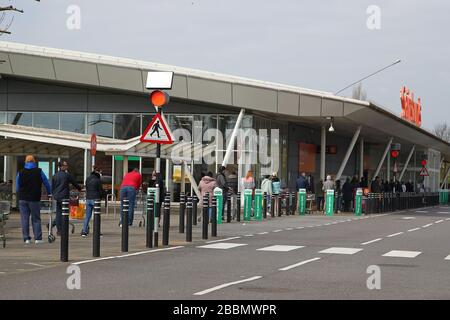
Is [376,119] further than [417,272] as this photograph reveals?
Yes

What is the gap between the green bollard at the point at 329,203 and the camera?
38.4 m

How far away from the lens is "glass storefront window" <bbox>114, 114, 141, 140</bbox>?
149 ft

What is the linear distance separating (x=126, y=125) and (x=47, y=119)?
416 centimetres

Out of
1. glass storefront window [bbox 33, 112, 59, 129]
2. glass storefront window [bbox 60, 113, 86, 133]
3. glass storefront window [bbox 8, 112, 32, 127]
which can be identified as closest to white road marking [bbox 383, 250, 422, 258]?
glass storefront window [bbox 60, 113, 86, 133]

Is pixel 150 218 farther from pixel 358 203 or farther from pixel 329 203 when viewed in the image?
pixel 358 203

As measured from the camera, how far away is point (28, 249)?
17.5 m

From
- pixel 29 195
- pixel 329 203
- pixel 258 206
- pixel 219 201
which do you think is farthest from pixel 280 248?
pixel 329 203

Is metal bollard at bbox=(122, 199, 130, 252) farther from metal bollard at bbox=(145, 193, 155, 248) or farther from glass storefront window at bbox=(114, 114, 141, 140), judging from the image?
glass storefront window at bbox=(114, 114, 141, 140)

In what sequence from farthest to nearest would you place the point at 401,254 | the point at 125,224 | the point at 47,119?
1. the point at 47,119
2. the point at 401,254
3. the point at 125,224

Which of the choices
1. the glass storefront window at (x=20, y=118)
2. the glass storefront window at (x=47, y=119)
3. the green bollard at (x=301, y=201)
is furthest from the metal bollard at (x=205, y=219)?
the glass storefront window at (x=20, y=118)

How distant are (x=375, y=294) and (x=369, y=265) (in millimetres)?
4116

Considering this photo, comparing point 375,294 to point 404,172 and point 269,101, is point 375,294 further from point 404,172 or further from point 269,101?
point 404,172

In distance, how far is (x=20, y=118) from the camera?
149 feet
